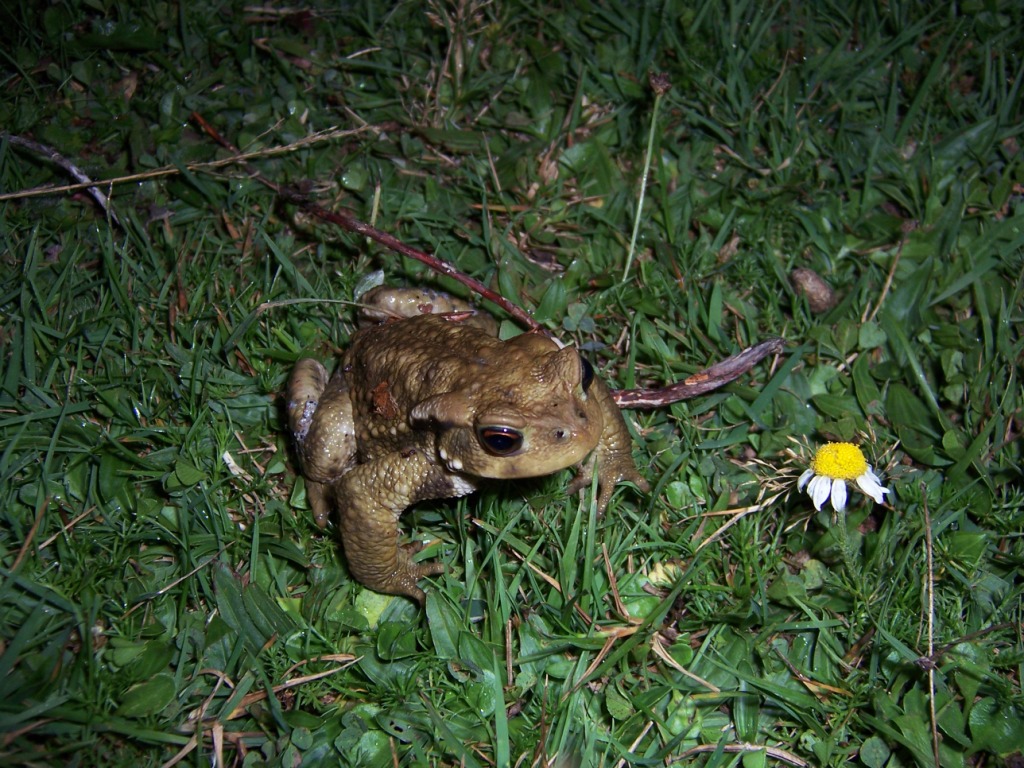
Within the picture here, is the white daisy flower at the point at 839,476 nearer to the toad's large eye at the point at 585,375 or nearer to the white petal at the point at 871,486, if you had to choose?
the white petal at the point at 871,486

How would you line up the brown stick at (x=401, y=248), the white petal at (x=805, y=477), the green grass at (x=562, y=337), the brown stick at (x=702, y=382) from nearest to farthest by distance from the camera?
the green grass at (x=562, y=337)
the white petal at (x=805, y=477)
the brown stick at (x=702, y=382)
the brown stick at (x=401, y=248)

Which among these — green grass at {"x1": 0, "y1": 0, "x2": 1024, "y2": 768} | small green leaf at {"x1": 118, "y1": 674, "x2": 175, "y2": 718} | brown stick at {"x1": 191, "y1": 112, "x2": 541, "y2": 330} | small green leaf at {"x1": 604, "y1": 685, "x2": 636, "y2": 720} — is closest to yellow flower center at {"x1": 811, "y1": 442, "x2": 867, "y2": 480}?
green grass at {"x1": 0, "y1": 0, "x2": 1024, "y2": 768}

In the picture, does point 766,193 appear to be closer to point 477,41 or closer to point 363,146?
point 477,41

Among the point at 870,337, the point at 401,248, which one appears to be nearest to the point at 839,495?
the point at 870,337

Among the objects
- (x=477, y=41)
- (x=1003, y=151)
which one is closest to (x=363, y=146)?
(x=477, y=41)

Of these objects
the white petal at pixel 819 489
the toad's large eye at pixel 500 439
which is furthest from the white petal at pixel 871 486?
the toad's large eye at pixel 500 439

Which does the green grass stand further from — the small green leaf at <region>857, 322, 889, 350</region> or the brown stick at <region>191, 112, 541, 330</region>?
the brown stick at <region>191, 112, 541, 330</region>
